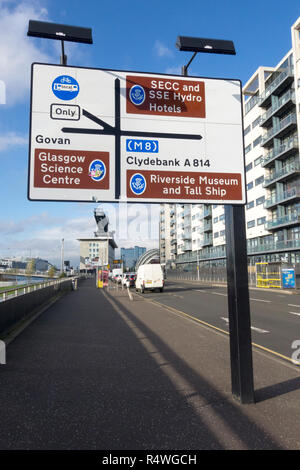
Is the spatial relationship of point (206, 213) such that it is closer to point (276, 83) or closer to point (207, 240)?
point (207, 240)

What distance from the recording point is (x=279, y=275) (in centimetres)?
2997

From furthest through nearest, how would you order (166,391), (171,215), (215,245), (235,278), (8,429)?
(171,215) → (215,245) → (166,391) → (235,278) → (8,429)

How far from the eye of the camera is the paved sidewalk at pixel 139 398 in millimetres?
3154

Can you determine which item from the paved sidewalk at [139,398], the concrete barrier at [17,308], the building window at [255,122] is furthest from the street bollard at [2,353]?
the building window at [255,122]

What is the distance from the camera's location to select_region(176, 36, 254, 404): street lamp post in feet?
13.2

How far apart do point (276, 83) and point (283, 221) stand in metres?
17.9

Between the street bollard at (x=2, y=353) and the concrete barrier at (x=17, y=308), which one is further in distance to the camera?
the concrete barrier at (x=17, y=308)

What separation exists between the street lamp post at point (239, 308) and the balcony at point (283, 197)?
37.7 m

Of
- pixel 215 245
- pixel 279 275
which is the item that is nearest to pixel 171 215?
pixel 215 245

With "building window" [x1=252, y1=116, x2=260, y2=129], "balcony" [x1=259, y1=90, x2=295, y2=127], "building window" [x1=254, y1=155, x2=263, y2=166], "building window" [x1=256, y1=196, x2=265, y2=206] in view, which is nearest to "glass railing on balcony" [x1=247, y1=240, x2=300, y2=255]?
"building window" [x1=256, y1=196, x2=265, y2=206]

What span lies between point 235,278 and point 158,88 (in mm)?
2814

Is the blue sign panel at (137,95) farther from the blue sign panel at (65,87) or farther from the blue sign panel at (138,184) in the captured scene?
the blue sign panel at (138,184)

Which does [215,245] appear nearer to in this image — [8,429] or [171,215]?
[171,215]
